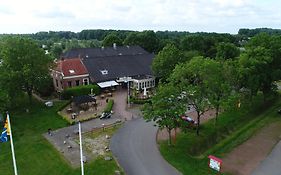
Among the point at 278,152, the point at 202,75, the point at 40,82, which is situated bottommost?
the point at 278,152

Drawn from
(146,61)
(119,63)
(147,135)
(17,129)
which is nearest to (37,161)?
(17,129)

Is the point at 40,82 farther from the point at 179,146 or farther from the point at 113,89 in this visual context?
the point at 179,146

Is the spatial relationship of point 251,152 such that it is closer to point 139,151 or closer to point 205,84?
point 205,84

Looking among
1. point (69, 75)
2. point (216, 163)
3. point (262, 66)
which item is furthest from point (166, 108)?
point (69, 75)

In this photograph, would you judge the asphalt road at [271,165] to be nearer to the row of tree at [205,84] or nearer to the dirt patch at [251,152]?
the dirt patch at [251,152]

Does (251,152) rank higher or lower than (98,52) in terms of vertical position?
lower

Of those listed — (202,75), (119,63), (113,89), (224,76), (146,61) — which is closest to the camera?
(202,75)
